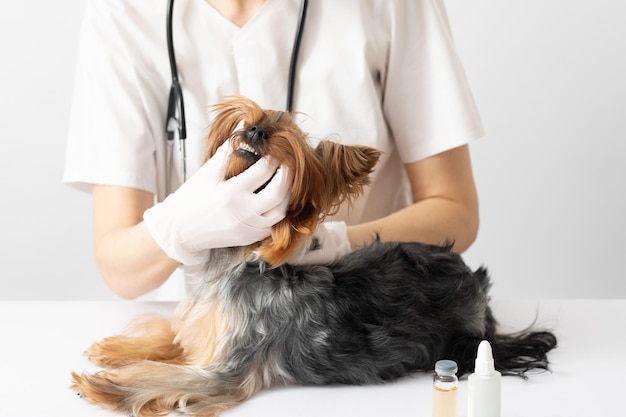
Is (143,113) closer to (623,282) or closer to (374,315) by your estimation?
(374,315)

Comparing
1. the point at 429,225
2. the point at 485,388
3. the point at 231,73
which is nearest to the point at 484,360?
the point at 485,388

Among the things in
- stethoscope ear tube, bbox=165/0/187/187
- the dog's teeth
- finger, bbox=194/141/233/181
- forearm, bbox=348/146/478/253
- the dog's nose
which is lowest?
→ forearm, bbox=348/146/478/253

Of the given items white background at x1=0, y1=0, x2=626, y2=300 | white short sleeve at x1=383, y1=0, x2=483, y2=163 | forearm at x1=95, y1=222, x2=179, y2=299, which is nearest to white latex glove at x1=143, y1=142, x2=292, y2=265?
forearm at x1=95, y1=222, x2=179, y2=299

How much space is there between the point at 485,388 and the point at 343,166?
390 mm

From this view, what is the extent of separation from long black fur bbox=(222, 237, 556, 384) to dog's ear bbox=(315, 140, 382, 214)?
0.14m

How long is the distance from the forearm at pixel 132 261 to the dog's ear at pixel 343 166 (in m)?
0.55

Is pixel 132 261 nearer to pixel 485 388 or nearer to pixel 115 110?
pixel 115 110

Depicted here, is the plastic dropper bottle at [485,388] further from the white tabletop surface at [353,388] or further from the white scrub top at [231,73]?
the white scrub top at [231,73]

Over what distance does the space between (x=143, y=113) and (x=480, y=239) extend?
148 cm

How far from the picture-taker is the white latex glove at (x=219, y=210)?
1407mm

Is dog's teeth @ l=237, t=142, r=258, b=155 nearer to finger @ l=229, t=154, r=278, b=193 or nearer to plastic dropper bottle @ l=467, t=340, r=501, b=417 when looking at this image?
finger @ l=229, t=154, r=278, b=193

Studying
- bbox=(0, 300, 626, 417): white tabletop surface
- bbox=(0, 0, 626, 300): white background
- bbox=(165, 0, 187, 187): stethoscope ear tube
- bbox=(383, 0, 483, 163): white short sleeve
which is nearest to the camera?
bbox=(0, 300, 626, 417): white tabletop surface

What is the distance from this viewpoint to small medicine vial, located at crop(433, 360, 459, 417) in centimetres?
130

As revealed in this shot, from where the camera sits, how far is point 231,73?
203cm
